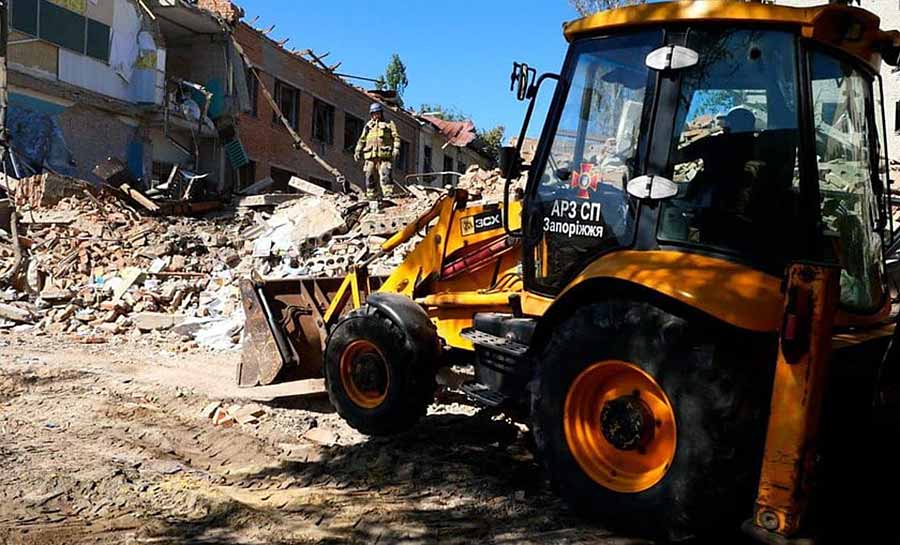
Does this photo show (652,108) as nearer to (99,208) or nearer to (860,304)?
(860,304)

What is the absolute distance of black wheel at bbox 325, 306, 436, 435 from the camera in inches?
202

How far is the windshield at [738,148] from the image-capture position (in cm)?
357

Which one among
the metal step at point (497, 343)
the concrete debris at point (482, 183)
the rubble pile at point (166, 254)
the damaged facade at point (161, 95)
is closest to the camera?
the metal step at point (497, 343)

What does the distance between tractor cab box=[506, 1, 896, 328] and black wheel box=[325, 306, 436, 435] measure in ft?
4.55

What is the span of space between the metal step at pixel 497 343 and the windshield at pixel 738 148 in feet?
3.50

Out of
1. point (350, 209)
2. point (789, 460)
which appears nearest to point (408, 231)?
point (789, 460)

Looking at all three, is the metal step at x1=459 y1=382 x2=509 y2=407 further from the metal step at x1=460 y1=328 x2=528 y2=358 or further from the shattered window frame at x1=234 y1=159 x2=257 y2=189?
the shattered window frame at x1=234 y1=159 x2=257 y2=189

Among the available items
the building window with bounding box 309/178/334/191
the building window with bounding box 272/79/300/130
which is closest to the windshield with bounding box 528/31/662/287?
the building window with bounding box 272/79/300/130

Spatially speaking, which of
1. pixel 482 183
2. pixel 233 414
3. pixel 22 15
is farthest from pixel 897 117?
pixel 22 15

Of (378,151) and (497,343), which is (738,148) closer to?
(497,343)

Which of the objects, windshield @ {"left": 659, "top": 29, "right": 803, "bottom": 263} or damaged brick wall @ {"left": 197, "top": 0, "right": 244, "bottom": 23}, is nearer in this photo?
windshield @ {"left": 659, "top": 29, "right": 803, "bottom": 263}

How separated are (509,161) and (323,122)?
80.0 ft

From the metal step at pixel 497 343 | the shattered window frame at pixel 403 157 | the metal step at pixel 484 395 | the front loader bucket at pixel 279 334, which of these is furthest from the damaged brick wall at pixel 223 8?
the metal step at pixel 484 395

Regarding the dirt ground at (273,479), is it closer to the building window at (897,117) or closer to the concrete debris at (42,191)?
the concrete debris at (42,191)
